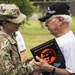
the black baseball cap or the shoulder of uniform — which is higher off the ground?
the black baseball cap

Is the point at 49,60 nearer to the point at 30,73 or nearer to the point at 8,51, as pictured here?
the point at 30,73

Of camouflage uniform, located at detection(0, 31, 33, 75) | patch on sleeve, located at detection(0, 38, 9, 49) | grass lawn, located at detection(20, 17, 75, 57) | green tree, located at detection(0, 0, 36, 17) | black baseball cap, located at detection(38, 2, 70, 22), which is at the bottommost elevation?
grass lawn, located at detection(20, 17, 75, 57)

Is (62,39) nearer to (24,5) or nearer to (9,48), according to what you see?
(9,48)

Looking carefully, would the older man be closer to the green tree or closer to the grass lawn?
the green tree

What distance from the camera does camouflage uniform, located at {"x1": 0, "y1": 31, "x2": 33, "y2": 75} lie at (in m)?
3.67

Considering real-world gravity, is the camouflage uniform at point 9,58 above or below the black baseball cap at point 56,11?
below

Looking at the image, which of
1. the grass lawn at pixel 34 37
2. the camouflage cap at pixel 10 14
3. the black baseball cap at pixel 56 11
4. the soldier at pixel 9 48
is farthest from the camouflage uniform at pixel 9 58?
the grass lawn at pixel 34 37

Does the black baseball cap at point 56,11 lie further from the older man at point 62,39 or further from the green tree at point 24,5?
the green tree at point 24,5

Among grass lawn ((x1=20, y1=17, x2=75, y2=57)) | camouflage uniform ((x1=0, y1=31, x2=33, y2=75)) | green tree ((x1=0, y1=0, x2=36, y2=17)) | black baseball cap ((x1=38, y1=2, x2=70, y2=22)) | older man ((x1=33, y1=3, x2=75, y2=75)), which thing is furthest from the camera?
grass lawn ((x1=20, y1=17, x2=75, y2=57))

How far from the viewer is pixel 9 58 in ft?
12.1

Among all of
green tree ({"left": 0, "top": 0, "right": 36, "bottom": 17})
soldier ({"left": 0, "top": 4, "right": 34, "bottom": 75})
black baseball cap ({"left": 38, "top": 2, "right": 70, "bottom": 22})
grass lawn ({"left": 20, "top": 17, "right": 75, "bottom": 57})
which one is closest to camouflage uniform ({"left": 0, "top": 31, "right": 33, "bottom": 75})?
soldier ({"left": 0, "top": 4, "right": 34, "bottom": 75})

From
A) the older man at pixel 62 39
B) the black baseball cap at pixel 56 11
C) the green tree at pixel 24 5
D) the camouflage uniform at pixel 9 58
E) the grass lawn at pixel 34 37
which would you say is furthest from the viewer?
the grass lawn at pixel 34 37

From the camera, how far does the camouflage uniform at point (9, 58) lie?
3666mm

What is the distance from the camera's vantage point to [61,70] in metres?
4.07
